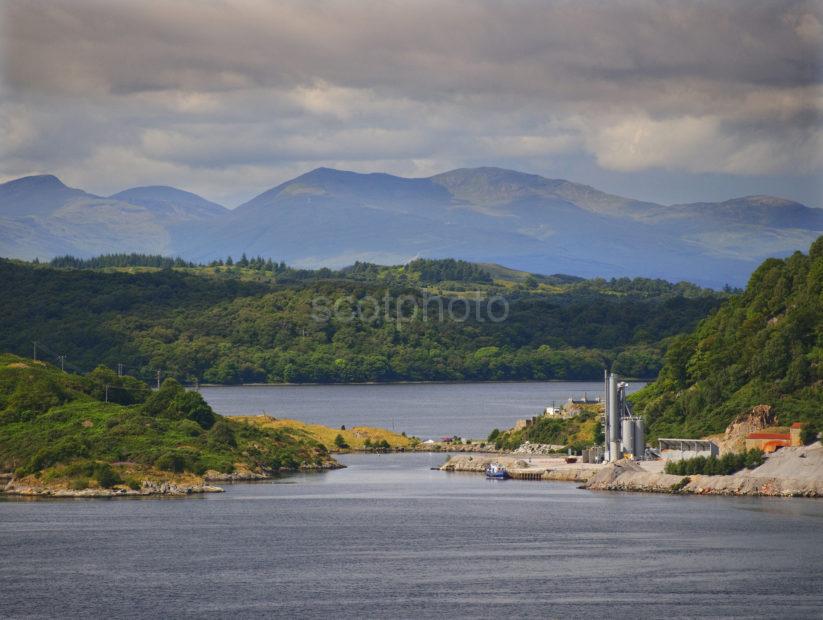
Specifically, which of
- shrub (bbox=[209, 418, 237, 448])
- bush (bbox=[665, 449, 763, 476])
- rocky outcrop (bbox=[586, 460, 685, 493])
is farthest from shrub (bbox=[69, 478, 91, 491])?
bush (bbox=[665, 449, 763, 476])

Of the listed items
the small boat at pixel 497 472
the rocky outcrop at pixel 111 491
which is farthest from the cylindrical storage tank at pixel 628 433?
the rocky outcrop at pixel 111 491

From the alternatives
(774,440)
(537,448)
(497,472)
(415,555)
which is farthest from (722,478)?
(537,448)

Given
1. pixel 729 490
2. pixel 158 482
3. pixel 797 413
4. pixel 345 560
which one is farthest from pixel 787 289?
pixel 345 560

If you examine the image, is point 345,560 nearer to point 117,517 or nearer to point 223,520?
point 223,520

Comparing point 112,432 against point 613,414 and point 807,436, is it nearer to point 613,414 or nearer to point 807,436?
point 613,414

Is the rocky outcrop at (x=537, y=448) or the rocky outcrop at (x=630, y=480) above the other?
the rocky outcrop at (x=537, y=448)

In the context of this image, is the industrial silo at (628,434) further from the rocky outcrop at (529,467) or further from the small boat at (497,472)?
the small boat at (497,472)
